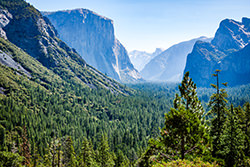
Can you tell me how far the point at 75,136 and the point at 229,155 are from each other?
4251 inches

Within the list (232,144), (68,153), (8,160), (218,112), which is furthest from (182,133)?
(8,160)

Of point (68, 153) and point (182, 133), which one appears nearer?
point (182, 133)

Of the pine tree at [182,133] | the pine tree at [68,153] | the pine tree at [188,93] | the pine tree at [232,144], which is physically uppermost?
the pine tree at [188,93]

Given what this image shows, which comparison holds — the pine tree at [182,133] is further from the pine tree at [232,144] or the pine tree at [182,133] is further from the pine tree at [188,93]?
the pine tree at [232,144]

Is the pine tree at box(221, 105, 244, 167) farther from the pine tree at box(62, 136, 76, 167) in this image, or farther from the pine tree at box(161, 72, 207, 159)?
the pine tree at box(62, 136, 76, 167)

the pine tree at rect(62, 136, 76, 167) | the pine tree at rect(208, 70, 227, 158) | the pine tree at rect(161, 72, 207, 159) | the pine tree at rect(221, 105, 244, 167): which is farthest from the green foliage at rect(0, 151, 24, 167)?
the pine tree at rect(221, 105, 244, 167)

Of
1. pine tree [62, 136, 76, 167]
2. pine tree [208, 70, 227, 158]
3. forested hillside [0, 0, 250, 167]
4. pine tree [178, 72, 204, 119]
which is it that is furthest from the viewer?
pine tree [62, 136, 76, 167]

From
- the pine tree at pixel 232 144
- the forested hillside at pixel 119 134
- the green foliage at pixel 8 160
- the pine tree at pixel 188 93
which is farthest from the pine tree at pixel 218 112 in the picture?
the green foliage at pixel 8 160

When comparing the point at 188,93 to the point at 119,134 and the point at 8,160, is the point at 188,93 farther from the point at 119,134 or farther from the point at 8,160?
the point at 119,134

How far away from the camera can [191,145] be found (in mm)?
16797

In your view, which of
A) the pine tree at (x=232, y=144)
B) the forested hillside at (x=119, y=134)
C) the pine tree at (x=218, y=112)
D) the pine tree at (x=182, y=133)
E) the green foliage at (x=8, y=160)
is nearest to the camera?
the pine tree at (x=182, y=133)

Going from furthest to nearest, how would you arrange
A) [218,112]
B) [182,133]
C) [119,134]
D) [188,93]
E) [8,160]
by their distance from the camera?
[119,134] < [8,160] < [218,112] < [188,93] < [182,133]

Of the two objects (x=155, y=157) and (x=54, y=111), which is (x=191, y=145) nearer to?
(x=155, y=157)

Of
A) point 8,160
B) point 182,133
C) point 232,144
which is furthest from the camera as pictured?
point 8,160
